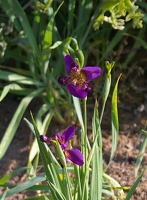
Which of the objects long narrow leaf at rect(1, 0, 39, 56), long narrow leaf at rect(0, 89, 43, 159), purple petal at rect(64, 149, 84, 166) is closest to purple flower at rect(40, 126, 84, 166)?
purple petal at rect(64, 149, 84, 166)

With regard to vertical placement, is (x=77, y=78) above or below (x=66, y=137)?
above

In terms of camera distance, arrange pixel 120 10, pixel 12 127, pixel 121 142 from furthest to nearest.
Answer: pixel 121 142
pixel 12 127
pixel 120 10

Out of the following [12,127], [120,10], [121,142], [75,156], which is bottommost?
[121,142]

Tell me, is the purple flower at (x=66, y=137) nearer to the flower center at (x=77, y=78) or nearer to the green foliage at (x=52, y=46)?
the flower center at (x=77, y=78)

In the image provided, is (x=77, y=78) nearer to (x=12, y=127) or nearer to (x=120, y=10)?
(x=120, y=10)

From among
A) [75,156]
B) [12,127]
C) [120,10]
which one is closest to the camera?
[75,156]

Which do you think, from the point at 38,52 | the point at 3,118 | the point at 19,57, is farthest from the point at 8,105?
the point at 38,52

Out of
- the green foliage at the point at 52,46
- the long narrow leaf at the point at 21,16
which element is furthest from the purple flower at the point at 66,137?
the long narrow leaf at the point at 21,16

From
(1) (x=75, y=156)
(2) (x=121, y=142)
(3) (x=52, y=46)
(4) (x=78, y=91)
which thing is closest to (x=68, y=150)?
(1) (x=75, y=156)
